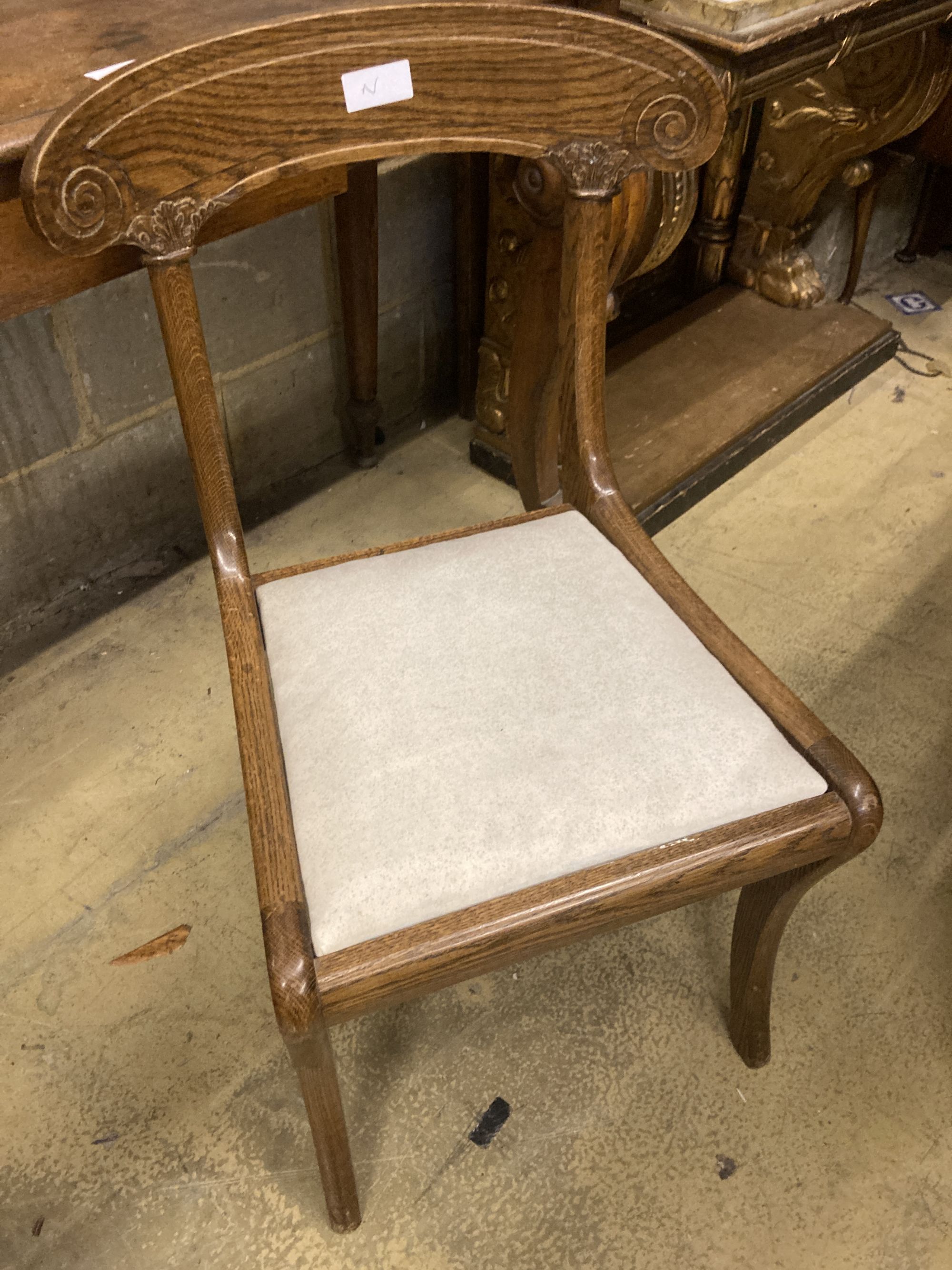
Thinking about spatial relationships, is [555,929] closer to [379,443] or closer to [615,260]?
[615,260]

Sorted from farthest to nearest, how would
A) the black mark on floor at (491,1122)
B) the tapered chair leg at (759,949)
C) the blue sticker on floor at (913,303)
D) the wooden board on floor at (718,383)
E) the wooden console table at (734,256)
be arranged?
the blue sticker on floor at (913,303) < the wooden board on floor at (718,383) < the wooden console table at (734,256) < the black mark on floor at (491,1122) < the tapered chair leg at (759,949)

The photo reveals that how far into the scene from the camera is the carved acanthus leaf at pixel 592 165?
3.17 feet

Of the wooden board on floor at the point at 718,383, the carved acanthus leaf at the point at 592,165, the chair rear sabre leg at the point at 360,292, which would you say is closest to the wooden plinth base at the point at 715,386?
the wooden board on floor at the point at 718,383

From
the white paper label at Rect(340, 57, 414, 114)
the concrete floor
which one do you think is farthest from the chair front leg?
the white paper label at Rect(340, 57, 414, 114)

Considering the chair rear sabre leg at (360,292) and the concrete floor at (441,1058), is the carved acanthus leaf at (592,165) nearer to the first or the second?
the chair rear sabre leg at (360,292)

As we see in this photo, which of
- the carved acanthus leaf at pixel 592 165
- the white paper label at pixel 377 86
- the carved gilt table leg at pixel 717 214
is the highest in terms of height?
the white paper label at pixel 377 86

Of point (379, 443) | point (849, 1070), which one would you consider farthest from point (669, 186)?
point (849, 1070)

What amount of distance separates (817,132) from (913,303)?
0.75 metres

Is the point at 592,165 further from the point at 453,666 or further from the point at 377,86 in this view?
the point at 453,666

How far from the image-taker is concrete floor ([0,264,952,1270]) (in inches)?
41.4

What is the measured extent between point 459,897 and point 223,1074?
58cm

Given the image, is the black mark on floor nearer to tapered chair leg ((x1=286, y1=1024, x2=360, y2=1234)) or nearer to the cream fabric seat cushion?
tapered chair leg ((x1=286, y1=1024, x2=360, y2=1234))

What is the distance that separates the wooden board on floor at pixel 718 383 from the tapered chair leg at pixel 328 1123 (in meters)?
1.21

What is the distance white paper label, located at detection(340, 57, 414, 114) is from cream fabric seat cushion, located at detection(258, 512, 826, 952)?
42 cm
